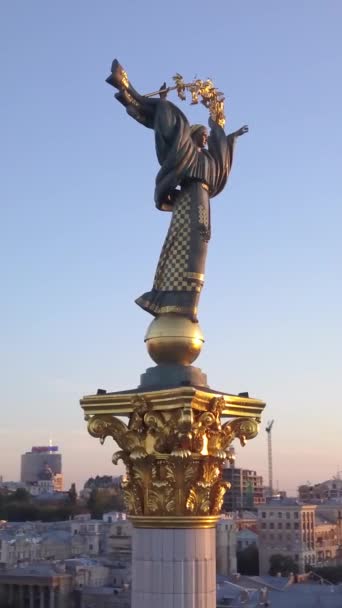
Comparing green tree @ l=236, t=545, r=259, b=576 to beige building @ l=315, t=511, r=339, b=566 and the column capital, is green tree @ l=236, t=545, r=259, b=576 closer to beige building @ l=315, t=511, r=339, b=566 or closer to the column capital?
beige building @ l=315, t=511, r=339, b=566

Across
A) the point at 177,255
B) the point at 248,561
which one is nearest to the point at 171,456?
the point at 177,255

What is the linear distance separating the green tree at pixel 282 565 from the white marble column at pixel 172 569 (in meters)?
78.4

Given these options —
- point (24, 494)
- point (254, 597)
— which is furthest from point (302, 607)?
point (24, 494)

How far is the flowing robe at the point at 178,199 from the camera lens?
11.0m

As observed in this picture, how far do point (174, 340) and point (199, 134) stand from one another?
3.01 meters

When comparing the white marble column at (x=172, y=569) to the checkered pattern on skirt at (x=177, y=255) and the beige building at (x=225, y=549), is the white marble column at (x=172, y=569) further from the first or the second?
the beige building at (x=225, y=549)

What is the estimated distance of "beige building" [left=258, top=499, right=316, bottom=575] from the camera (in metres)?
94.2

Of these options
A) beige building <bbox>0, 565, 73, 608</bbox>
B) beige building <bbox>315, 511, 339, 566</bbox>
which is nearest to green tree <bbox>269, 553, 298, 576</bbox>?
beige building <bbox>315, 511, 339, 566</bbox>

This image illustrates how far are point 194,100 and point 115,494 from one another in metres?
135

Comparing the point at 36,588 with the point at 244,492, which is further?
the point at 244,492


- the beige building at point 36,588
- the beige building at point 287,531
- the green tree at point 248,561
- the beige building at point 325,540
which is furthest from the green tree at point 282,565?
the beige building at point 36,588

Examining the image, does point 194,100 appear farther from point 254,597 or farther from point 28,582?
point 28,582

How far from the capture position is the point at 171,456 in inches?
380

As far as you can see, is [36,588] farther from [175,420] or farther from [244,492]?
[244,492]
